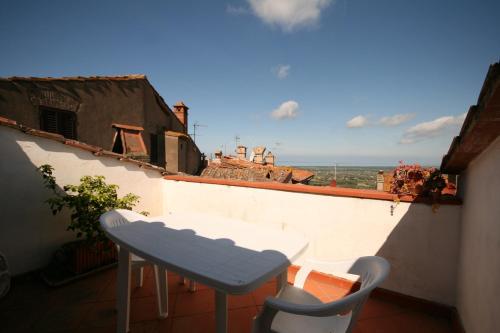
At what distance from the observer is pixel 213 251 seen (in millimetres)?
1335

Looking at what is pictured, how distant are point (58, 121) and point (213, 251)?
735 centimetres

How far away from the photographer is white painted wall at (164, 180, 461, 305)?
215 centimetres

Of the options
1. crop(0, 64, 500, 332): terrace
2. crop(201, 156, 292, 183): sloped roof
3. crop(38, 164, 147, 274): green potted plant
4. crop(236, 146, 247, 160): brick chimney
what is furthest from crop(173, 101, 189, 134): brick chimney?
crop(38, 164, 147, 274): green potted plant

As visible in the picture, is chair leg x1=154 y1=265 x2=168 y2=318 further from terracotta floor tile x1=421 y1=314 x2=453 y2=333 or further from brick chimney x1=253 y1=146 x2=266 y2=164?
brick chimney x1=253 y1=146 x2=266 y2=164

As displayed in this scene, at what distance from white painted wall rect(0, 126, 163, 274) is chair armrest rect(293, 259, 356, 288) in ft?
10.6

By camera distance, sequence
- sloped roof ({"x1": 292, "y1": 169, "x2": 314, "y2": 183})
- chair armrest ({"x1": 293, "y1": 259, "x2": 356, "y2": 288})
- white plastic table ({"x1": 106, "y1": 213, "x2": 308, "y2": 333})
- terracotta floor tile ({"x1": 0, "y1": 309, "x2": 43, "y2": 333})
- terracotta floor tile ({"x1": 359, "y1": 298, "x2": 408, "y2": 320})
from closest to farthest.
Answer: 1. white plastic table ({"x1": 106, "y1": 213, "x2": 308, "y2": 333})
2. chair armrest ({"x1": 293, "y1": 259, "x2": 356, "y2": 288})
3. terracotta floor tile ({"x1": 0, "y1": 309, "x2": 43, "y2": 333})
4. terracotta floor tile ({"x1": 359, "y1": 298, "x2": 408, "y2": 320})
5. sloped roof ({"x1": 292, "y1": 169, "x2": 314, "y2": 183})

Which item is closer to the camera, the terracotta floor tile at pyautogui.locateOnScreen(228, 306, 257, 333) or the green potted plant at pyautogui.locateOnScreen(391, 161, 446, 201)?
the terracotta floor tile at pyautogui.locateOnScreen(228, 306, 257, 333)

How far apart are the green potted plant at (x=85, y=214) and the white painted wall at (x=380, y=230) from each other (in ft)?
5.84

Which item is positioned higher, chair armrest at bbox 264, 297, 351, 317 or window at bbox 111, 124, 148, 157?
window at bbox 111, 124, 148, 157

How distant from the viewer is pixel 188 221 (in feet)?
6.48

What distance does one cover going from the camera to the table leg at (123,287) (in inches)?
64.7

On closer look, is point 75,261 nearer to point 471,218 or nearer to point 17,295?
point 17,295

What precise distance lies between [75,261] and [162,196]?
1.67 metres

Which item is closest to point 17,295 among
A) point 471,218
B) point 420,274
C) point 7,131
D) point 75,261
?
point 75,261
